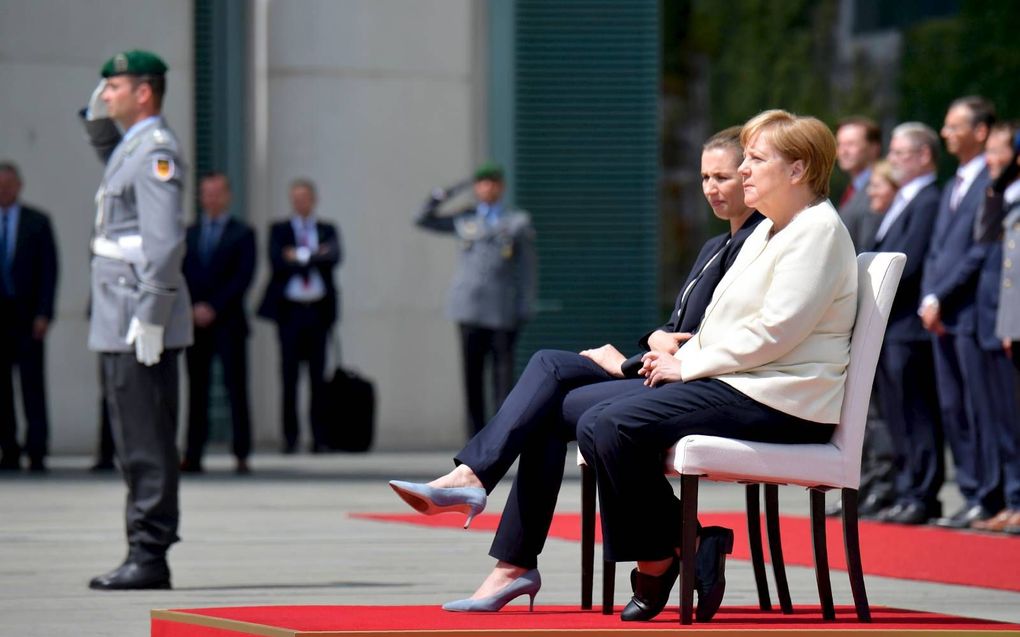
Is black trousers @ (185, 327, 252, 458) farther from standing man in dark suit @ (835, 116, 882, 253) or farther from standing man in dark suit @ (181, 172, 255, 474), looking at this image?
standing man in dark suit @ (835, 116, 882, 253)

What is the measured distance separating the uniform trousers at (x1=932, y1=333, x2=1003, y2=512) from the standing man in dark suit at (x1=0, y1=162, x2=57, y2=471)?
576 cm

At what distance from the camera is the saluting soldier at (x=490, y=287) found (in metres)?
13.6

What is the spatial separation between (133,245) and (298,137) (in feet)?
26.0

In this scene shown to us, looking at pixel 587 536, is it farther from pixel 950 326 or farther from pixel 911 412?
pixel 911 412

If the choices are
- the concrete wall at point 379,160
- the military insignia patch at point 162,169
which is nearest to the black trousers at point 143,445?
the military insignia patch at point 162,169

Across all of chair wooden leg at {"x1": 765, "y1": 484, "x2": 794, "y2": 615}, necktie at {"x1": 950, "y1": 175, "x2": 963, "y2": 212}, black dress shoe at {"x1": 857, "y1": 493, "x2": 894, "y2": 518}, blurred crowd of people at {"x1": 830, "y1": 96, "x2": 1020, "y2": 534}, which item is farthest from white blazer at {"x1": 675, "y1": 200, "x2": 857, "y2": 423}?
black dress shoe at {"x1": 857, "y1": 493, "x2": 894, "y2": 518}

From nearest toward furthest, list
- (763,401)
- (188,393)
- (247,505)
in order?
(763,401)
(247,505)
(188,393)

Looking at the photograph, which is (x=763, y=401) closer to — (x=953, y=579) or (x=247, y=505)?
(x=953, y=579)

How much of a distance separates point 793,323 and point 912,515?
170 inches

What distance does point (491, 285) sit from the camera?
13.6m

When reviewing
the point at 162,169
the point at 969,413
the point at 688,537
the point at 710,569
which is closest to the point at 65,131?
the point at 969,413

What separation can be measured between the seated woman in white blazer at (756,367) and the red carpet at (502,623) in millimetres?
209

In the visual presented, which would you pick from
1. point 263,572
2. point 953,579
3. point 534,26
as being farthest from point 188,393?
point 953,579

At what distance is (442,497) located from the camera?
5336mm
